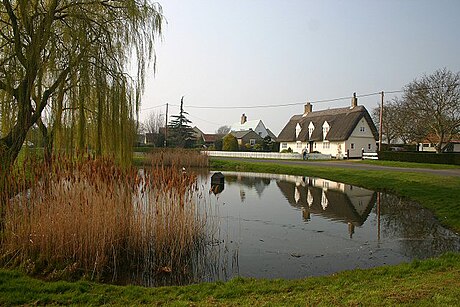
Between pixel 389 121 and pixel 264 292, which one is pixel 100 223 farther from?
pixel 389 121

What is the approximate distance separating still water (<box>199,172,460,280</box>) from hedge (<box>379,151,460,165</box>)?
1979cm

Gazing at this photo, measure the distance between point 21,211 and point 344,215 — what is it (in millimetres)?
10994

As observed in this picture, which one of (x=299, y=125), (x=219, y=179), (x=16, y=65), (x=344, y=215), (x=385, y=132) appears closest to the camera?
(x=16, y=65)

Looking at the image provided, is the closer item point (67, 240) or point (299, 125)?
point (67, 240)

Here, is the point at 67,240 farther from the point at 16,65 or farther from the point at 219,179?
the point at 219,179

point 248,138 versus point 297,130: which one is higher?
point 297,130

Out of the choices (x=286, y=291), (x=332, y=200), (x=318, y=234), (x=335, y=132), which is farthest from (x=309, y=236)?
(x=335, y=132)

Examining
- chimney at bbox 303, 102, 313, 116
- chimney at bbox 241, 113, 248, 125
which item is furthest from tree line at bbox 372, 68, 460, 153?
chimney at bbox 241, 113, 248, 125

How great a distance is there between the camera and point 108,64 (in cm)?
797

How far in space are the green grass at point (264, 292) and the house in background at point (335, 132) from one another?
4377cm

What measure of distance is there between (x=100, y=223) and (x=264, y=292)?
3.43m

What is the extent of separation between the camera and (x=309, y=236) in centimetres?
1076

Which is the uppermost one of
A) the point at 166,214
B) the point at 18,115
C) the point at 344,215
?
the point at 18,115

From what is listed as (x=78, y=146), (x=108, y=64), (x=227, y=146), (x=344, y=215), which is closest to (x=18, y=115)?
(x=78, y=146)
